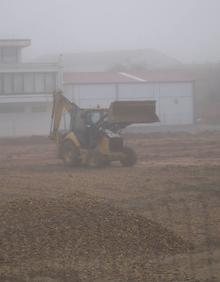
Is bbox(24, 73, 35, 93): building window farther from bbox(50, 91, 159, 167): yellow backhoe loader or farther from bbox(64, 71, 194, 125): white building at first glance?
bbox(50, 91, 159, 167): yellow backhoe loader

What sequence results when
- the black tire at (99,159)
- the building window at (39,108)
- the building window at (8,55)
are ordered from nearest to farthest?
the black tire at (99,159) < the building window at (39,108) < the building window at (8,55)

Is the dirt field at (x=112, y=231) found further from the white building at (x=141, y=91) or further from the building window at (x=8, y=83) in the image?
the white building at (x=141, y=91)

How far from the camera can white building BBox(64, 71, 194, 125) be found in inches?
2253

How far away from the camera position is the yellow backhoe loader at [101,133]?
21.6 m

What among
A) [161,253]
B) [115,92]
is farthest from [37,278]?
[115,92]

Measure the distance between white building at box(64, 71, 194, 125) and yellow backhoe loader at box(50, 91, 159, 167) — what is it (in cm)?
3406

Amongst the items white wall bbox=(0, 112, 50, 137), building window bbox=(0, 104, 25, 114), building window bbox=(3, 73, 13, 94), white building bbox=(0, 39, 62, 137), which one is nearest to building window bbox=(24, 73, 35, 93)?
white building bbox=(0, 39, 62, 137)

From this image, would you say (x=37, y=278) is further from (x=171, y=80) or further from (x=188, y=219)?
(x=171, y=80)

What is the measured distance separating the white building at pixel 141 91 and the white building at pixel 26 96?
387 cm

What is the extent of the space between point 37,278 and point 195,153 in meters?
21.4

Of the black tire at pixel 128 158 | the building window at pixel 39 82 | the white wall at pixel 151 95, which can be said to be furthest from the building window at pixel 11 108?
the black tire at pixel 128 158

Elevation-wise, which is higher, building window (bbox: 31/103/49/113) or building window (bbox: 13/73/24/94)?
building window (bbox: 13/73/24/94)

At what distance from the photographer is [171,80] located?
59.2m

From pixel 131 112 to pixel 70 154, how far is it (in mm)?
2927
